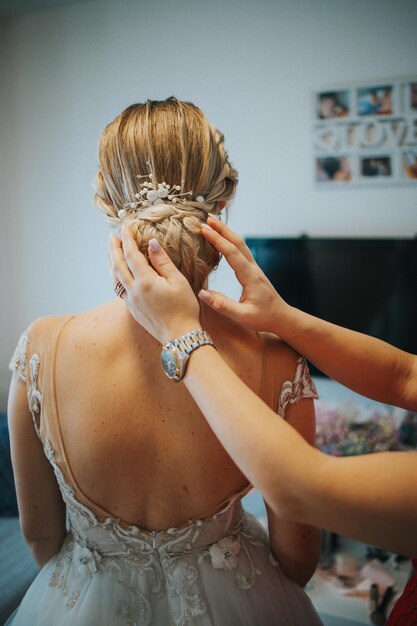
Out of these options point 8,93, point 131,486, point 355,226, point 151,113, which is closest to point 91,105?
point 8,93

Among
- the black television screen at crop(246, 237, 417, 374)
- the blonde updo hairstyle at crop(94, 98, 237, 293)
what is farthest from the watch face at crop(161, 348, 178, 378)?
the black television screen at crop(246, 237, 417, 374)

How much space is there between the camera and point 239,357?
939 millimetres

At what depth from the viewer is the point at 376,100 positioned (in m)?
2.47

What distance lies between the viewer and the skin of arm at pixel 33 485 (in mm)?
986

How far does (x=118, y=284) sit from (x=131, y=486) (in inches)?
13.9

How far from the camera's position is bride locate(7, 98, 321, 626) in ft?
2.91

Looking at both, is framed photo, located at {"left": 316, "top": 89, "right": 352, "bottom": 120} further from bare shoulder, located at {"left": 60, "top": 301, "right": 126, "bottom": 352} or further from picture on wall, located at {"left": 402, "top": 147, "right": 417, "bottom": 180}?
bare shoulder, located at {"left": 60, "top": 301, "right": 126, "bottom": 352}

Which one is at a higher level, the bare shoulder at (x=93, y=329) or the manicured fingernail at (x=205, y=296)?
the manicured fingernail at (x=205, y=296)

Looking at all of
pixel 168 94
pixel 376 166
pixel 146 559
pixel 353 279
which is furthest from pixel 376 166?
pixel 146 559

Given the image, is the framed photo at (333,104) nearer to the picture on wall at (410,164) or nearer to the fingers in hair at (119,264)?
the picture on wall at (410,164)

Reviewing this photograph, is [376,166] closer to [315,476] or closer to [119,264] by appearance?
[119,264]

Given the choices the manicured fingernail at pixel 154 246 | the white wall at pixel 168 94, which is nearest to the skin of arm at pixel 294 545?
the manicured fingernail at pixel 154 246

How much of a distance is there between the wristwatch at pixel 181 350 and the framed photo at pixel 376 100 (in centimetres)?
213

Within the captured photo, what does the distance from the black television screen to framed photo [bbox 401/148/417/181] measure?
12.7 inches
